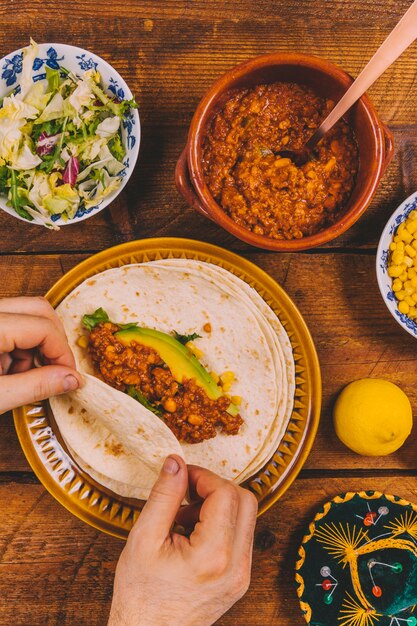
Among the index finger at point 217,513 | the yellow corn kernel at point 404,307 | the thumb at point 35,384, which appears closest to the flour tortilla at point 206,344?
the thumb at point 35,384

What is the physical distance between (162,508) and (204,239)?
1.15 m

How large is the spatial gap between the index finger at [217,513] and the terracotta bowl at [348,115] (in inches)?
32.6

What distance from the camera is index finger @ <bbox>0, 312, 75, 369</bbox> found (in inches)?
81.4

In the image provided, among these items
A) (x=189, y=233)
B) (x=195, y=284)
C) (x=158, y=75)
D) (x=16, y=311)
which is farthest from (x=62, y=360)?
(x=158, y=75)

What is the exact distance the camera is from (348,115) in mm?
2166

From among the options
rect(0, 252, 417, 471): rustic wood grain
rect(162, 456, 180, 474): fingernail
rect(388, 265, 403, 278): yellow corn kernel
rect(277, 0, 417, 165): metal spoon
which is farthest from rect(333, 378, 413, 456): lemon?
rect(277, 0, 417, 165): metal spoon

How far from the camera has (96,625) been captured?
2.61 meters

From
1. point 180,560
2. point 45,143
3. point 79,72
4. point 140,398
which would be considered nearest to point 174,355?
point 140,398

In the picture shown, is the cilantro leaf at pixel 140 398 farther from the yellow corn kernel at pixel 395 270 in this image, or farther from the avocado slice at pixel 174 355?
the yellow corn kernel at pixel 395 270

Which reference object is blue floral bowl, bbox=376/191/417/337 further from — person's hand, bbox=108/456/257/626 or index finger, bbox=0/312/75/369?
index finger, bbox=0/312/75/369

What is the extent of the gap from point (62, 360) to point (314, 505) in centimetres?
126

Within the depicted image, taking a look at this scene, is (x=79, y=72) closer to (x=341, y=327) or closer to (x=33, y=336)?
(x=33, y=336)

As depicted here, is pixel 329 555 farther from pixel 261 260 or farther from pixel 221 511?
pixel 261 260

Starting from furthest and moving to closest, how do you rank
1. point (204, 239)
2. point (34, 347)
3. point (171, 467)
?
point (204, 239) → point (34, 347) → point (171, 467)
